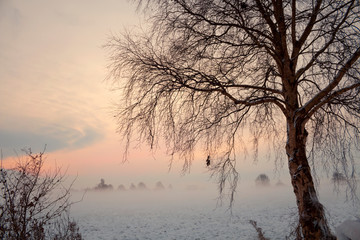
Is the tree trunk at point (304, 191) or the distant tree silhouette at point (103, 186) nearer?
the tree trunk at point (304, 191)

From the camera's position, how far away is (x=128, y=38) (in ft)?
17.6

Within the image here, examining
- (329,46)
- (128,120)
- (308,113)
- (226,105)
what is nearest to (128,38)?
(128,120)

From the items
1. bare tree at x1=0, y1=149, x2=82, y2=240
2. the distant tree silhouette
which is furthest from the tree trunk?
the distant tree silhouette

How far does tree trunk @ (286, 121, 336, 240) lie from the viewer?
172 inches

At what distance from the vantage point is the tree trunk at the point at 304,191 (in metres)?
4.37

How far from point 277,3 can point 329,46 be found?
1.44 meters

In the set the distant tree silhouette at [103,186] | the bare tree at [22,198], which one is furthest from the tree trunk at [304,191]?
the distant tree silhouette at [103,186]

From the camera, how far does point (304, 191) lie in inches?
181

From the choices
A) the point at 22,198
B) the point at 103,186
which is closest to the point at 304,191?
the point at 22,198

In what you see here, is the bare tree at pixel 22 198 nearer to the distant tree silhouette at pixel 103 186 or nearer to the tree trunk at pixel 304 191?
the tree trunk at pixel 304 191

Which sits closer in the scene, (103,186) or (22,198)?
(22,198)

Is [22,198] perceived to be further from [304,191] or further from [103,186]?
[103,186]

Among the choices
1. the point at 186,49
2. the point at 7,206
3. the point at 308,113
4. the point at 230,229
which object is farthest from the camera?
the point at 230,229

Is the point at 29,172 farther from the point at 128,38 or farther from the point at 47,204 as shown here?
the point at 128,38
